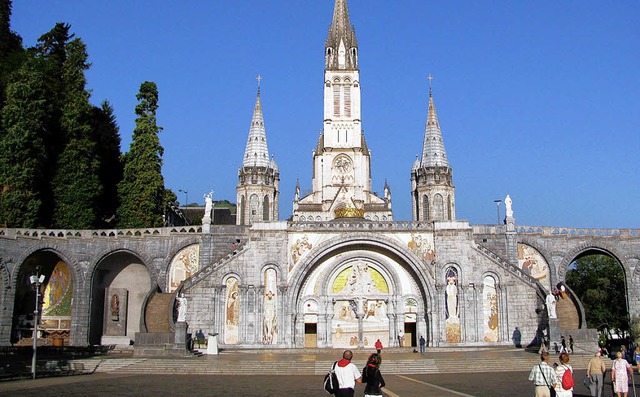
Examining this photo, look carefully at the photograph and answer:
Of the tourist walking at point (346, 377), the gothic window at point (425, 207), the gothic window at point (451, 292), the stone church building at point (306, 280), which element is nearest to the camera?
the tourist walking at point (346, 377)

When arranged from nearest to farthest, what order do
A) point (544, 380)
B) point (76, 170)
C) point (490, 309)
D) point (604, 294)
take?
point (544, 380)
point (490, 309)
point (76, 170)
point (604, 294)

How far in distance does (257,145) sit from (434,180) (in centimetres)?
1863

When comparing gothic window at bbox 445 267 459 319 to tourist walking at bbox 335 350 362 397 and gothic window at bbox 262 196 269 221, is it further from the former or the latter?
tourist walking at bbox 335 350 362 397

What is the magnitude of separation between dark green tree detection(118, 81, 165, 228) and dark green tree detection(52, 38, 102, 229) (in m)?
1.96

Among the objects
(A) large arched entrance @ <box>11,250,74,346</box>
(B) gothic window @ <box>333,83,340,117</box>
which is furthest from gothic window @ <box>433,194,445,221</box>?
(A) large arched entrance @ <box>11,250,74,346</box>

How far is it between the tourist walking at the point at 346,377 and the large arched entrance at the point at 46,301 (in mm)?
32802

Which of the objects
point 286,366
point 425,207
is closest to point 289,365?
point 286,366

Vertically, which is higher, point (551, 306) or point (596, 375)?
point (551, 306)

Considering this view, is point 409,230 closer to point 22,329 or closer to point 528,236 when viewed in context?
point 528,236

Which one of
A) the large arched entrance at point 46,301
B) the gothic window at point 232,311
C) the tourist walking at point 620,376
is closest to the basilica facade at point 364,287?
the gothic window at point 232,311

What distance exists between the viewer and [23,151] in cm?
4078

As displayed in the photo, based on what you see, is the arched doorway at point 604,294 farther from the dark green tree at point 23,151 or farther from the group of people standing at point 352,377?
the group of people standing at point 352,377

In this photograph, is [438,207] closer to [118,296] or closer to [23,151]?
[118,296]

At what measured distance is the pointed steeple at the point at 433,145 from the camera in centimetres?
6003
